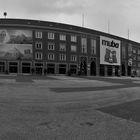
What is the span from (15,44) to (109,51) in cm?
3706

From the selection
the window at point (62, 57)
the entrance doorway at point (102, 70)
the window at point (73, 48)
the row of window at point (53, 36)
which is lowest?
the entrance doorway at point (102, 70)

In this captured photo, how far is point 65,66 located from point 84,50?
1006 centimetres

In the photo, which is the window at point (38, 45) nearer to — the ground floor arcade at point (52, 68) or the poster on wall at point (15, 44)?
the poster on wall at point (15, 44)

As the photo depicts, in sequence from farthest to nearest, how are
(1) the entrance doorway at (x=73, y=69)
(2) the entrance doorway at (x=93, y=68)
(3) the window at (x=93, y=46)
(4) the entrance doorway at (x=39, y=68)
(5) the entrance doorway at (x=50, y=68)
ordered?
(2) the entrance doorway at (x=93, y=68) < (3) the window at (x=93, y=46) < (1) the entrance doorway at (x=73, y=69) < (5) the entrance doorway at (x=50, y=68) < (4) the entrance doorway at (x=39, y=68)

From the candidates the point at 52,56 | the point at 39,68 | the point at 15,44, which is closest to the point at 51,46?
the point at 52,56

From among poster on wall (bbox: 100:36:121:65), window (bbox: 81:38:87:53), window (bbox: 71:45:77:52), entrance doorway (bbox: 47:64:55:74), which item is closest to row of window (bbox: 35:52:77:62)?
window (bbox: 71:45:77:52)

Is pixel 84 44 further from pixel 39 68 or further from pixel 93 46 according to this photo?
pixel 39 68

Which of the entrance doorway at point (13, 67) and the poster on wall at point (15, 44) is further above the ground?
the poster on wall at point (15, 44)

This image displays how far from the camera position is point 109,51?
7431 cm

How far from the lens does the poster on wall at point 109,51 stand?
71506 mm

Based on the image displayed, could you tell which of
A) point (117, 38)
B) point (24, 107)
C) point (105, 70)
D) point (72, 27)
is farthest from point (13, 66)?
point (24, 107)

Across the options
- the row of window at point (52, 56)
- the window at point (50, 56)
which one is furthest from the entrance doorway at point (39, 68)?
the window at point (50, 56)

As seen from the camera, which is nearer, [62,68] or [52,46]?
[52,46]

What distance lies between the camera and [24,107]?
27.9 feet
